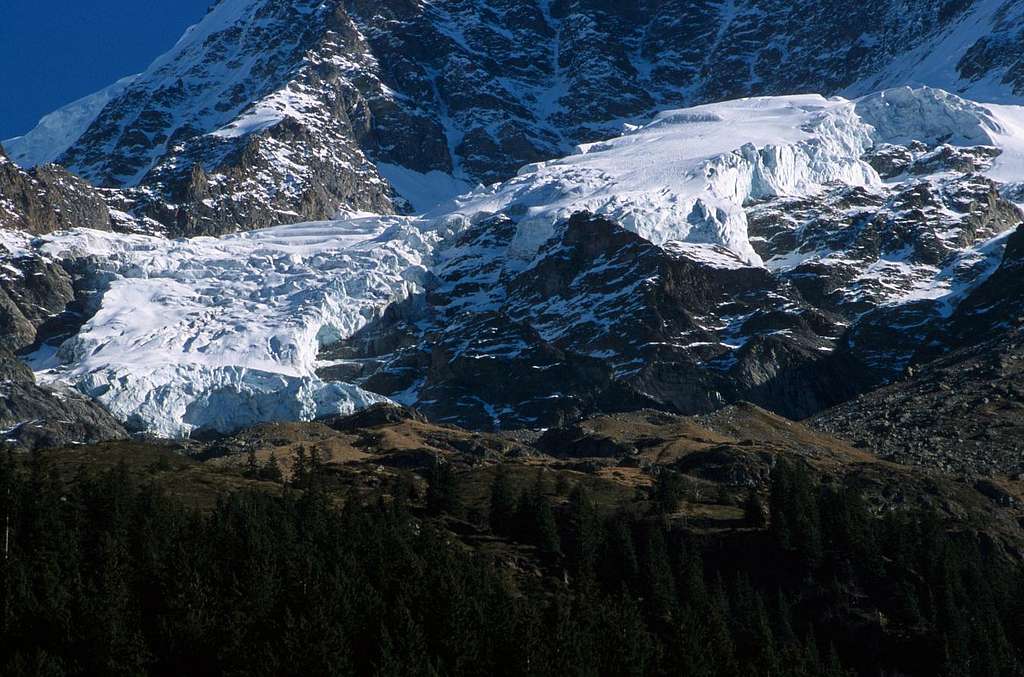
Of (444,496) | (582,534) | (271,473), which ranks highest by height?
(271,473)

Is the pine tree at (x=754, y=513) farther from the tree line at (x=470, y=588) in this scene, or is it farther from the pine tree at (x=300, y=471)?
A: the pine tree at (x=300, y=471)

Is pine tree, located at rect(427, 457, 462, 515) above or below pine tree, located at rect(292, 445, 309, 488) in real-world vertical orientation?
below

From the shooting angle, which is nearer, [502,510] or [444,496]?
[502,510]

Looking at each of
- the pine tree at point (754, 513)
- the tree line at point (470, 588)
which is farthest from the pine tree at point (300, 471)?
the pine tree at point (754, 513)

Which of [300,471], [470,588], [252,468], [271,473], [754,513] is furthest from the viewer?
[252,468]

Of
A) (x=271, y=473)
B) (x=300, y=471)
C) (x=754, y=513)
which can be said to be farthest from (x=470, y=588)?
(x=271, y=473)

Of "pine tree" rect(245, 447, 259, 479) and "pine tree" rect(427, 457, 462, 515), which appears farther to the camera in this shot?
"pine tree" rect(245, 447, 259, 479)

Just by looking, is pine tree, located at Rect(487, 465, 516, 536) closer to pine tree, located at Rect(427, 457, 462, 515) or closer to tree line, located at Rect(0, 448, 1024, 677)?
tree line, located at Rect(0, 448, 1024, 677)

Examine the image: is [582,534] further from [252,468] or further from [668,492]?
[252,468]

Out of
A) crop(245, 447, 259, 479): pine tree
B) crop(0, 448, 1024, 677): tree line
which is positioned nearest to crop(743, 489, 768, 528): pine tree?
crop(0, 448, 1024, 677): tree line

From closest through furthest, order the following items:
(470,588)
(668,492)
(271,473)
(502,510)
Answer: (470,588) → (502,510) → (668,492) → (271,473)

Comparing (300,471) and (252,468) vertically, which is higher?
(252,468)

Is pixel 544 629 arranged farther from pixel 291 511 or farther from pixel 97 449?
pixel 97 449
